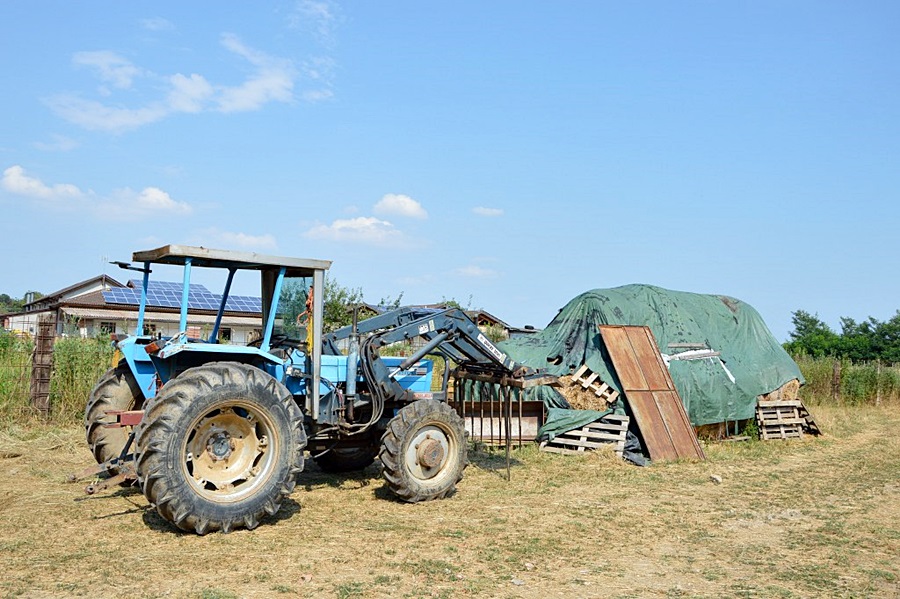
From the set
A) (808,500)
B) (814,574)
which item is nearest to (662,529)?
(814,574)

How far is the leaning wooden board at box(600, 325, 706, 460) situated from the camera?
12516 mm

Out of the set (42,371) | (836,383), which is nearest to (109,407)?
(42,371)

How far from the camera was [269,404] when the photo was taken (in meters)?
6.87

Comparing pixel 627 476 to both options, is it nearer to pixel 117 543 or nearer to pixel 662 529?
pixel 662 529

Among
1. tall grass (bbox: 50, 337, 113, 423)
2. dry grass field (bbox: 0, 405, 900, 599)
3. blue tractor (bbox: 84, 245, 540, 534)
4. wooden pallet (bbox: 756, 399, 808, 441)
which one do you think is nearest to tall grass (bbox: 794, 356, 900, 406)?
wooden pallet (bbox: 756, 399, 808, 441)

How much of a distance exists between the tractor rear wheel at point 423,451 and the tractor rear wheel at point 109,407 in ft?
9.33

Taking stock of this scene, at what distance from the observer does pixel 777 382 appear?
15852mm

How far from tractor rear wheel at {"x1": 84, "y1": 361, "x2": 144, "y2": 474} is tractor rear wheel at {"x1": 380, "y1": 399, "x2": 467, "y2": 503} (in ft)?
9.33

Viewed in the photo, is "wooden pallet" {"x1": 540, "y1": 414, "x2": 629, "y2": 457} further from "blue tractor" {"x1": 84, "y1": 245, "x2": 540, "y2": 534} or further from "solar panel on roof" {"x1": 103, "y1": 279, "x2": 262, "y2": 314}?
"solar panel on roof" {"x1": 103, "y1": 279, "x2": 262, "y2": 314}

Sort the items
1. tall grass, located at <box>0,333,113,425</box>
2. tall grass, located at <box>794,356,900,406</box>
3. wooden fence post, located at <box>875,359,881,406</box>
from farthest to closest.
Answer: wooden fence post, located at <box>875,359,881,406</box>
tall grass, located at <box>794,356,900,406</box>
tall grass, located at <box>0,333,113,425</box>

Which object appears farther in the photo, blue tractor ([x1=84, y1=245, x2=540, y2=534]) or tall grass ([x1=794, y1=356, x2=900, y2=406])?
tall grass ([x1=794, y1=356, x2=900, y2=406])

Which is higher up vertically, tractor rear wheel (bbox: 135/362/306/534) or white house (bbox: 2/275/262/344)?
white house (bbox: 2/275/262/344)

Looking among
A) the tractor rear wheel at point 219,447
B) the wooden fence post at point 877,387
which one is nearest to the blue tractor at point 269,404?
the tractor rear wheel at point 219,447

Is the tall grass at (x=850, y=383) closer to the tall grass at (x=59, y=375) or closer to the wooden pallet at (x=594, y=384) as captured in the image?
the wooden pallet at (x=594, y=384)
